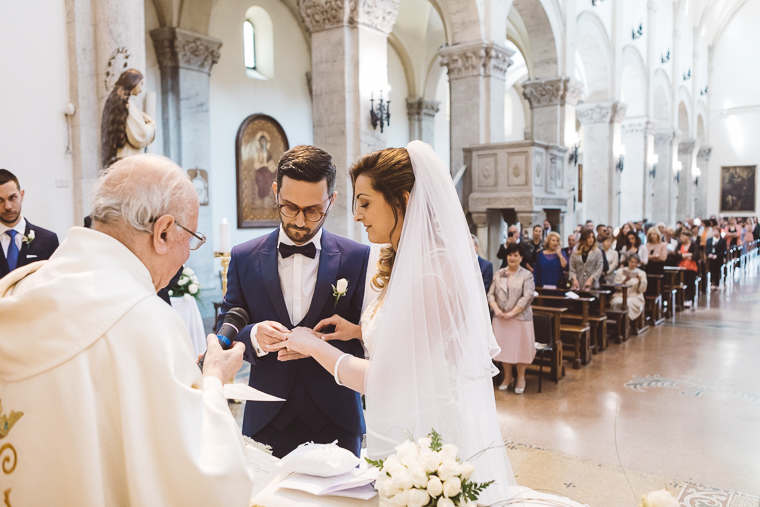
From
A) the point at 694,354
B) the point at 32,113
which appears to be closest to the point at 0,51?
the point at 32,113

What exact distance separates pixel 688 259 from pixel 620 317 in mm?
4912

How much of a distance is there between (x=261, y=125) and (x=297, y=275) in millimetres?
11278

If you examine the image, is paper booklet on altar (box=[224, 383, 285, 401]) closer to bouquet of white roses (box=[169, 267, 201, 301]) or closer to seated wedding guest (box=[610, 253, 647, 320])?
bouquet of white roses (box=[169, 267, 201, 301])

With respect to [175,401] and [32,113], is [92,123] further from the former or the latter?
[175,401]

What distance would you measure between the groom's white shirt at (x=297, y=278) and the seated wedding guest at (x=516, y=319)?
167 inches

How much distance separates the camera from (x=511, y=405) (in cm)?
584

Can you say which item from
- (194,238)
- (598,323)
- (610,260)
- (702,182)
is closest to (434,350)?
(194,238)

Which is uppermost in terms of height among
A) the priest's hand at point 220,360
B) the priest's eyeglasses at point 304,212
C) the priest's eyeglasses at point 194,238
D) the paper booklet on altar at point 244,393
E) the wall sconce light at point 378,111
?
the wall sconce light at point 378,111

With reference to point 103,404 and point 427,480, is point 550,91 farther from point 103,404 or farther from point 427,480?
point 103,404

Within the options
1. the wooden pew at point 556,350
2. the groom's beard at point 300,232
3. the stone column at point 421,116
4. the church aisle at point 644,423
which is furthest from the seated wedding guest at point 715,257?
the groom's beard at point 300,232

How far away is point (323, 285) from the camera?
2273mm

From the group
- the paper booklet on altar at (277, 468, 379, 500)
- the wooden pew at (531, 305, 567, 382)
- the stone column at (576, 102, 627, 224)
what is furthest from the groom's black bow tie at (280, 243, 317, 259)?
the stone column at (576, 102, 627, 224)

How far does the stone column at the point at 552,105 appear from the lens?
45.6ft

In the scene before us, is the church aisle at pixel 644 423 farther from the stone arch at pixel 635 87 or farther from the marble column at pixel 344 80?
the stone arch at pixel 635 87
